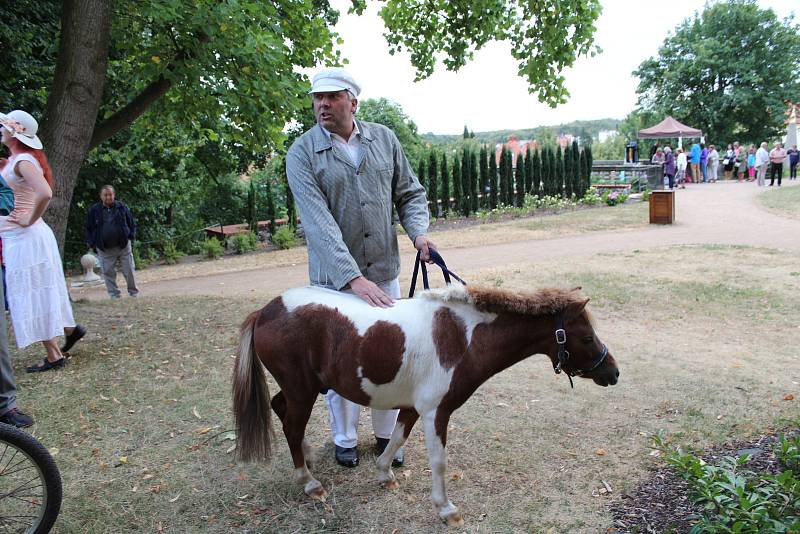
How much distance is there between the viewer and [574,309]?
10.1 ft

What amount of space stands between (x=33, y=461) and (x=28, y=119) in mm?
3426

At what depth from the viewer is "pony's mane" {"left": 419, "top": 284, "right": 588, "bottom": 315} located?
10.2ft

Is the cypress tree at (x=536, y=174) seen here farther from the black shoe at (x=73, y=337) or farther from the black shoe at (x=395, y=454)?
the black shoe at (x=395, y=454)

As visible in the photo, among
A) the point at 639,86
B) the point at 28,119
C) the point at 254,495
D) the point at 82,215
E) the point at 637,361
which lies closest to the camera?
the point at 254,495

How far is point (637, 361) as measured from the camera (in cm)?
591

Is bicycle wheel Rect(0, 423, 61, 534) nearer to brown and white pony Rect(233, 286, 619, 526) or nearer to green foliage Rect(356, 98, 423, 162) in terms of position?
brown and white pony Rect(233, 286, 619, 526)

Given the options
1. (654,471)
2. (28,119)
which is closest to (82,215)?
(28,119)

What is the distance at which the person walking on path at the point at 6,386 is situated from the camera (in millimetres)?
3895

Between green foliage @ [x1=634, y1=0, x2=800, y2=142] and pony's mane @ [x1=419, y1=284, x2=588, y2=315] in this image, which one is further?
green foliage @ [x1=634, y1=0, x2=800, y2=142]

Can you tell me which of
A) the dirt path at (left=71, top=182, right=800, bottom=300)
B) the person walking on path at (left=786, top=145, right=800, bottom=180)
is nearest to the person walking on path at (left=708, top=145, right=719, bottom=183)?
the person walking on path at (left=786, top=145, right=800, bottom=180)

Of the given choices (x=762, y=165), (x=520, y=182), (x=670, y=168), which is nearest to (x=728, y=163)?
(x=762, y=165)

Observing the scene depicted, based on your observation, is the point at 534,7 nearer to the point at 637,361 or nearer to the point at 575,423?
the point at 637,361

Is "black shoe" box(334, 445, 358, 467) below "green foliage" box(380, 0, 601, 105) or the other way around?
below

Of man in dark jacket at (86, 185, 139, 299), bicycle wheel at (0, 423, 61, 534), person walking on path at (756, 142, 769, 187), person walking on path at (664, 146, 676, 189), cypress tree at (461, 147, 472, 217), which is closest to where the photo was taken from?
bicycle wheel at (0, 423, 61, 534)
